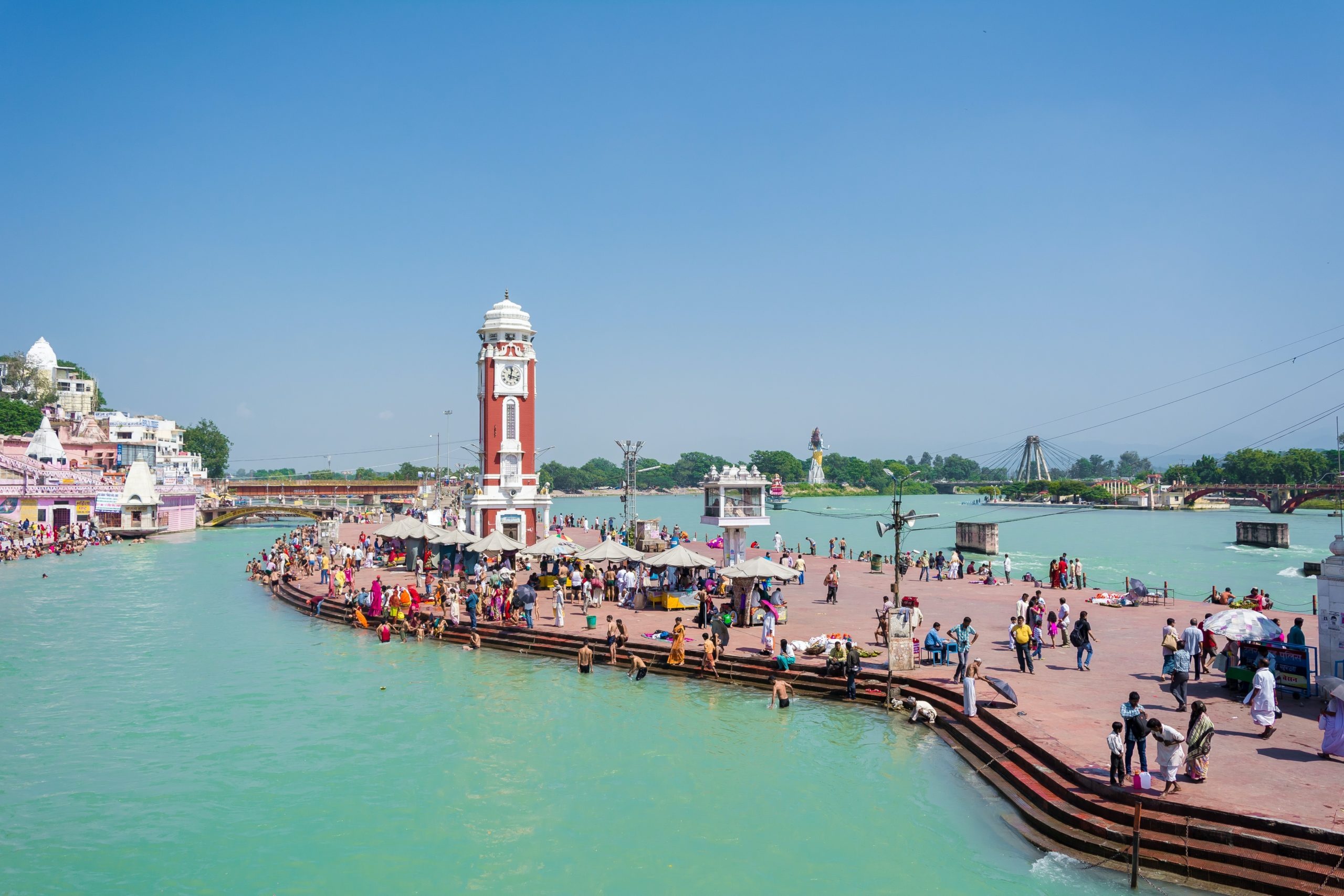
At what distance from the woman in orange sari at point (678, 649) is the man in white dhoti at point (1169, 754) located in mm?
10685

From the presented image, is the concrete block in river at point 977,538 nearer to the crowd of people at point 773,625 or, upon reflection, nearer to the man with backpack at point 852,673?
the crowd of people at point 773,625

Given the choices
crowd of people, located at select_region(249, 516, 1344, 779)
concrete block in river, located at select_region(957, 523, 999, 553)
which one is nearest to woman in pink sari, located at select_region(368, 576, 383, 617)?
crowd of people, located at select_region(249, 516, 1344, 779)

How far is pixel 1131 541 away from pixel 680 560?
220ft

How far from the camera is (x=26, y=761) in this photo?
1488 cm

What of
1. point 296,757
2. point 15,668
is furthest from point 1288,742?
point 15,668

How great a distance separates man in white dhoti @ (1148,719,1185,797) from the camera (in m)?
10.2

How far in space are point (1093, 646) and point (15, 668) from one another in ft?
86.9

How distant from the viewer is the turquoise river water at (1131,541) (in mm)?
45312

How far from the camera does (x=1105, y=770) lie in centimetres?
1122

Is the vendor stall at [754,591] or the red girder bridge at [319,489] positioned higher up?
the red girder bridge at [319,489]

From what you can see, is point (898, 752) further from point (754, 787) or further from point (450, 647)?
point (450, 647)

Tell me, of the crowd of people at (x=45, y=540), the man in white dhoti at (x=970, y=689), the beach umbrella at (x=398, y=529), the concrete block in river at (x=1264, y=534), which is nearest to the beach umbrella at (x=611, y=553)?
the beach umbrella at (x=398, y=529)

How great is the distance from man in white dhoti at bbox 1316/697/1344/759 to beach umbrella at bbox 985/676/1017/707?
416 cm

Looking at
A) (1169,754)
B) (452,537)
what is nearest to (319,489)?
(452,537)
